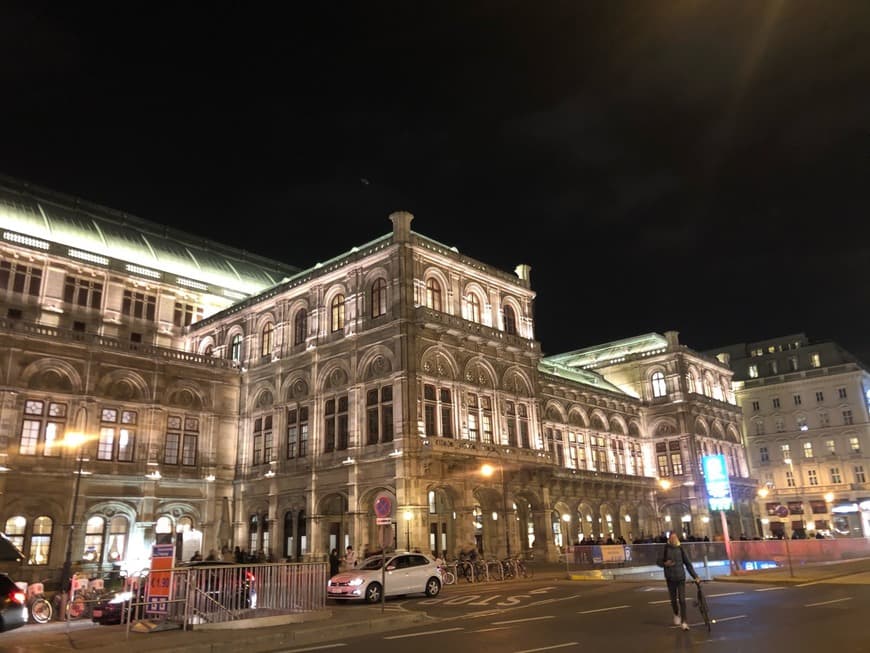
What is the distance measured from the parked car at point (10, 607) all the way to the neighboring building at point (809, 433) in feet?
244

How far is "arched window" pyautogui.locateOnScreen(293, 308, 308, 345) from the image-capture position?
46.9 meters

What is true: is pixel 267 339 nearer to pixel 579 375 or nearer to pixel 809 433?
pixel 579 375

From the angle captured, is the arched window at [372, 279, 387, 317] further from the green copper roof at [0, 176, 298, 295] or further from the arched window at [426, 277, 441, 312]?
the green copper roof at [0, 176, 298, 295]

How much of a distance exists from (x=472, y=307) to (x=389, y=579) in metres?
23.9

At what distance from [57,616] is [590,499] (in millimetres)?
44690

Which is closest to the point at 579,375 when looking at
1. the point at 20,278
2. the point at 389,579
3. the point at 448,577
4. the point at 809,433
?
the point at 809,433

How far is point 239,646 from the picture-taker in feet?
45.1

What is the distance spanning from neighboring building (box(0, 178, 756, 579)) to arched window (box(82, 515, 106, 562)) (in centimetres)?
11

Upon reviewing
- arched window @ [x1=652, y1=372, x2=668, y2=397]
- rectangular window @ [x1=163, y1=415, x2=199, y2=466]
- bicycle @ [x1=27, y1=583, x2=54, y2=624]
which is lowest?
bicycle @ [x1=27, y1=583, x2=54, y2=624]

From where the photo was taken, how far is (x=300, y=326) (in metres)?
47.4

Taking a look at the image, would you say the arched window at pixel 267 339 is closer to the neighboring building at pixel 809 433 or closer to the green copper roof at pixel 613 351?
the green copper roof at pixel 613 351

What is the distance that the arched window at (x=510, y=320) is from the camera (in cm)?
4738

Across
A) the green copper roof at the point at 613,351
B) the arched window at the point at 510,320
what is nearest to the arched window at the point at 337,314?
the arched window at the point at 510,320

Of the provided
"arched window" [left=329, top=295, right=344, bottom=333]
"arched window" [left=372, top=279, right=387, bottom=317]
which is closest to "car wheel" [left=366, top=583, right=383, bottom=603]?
"arched window" [left=372, top=279, right=387, bottom=317]
